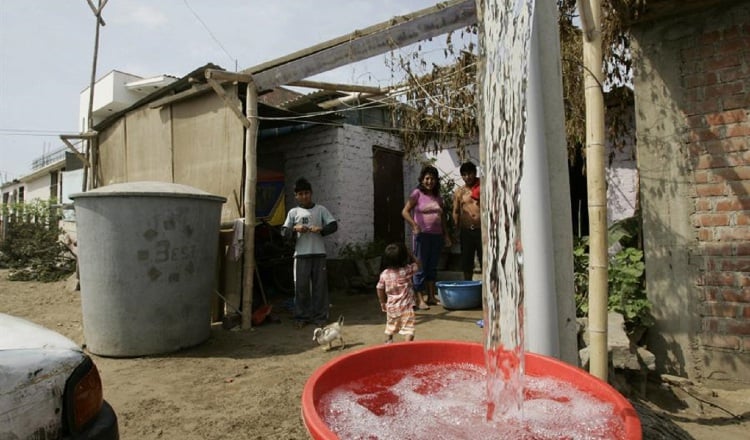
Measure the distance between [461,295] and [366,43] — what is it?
295cm

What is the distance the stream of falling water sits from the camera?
1322 mm

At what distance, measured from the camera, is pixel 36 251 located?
10.0 meters

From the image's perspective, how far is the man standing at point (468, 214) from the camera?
207 inches

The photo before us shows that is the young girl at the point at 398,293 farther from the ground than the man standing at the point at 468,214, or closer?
closer

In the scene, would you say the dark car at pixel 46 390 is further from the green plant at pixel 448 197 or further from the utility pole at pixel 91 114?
the utility pole at pixel 91 114

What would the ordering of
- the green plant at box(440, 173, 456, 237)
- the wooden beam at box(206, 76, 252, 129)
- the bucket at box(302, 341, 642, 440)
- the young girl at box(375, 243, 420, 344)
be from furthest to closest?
the green plant at box(440, 173, 456, 237), the wooden beam at box(206, 76, 252, 129), the young girl at box(375, 243, 420, 344), the bucket at box(302, 341, 642, 440)

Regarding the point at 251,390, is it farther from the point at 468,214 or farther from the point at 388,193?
the point at 388,193

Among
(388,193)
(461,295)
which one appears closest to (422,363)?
(461,295)

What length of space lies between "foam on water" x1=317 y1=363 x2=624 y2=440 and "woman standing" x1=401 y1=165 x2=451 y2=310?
3892 mm

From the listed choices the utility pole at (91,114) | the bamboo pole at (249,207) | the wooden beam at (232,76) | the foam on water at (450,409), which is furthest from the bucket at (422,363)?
the utility pole at (91,114)

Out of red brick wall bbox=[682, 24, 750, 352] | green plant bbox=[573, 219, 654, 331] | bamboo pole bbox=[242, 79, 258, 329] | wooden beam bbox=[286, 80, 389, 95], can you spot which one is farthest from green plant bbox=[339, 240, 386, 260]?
red brick wall bbox=[682, 24, 750, 352]

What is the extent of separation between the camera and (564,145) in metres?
1.91

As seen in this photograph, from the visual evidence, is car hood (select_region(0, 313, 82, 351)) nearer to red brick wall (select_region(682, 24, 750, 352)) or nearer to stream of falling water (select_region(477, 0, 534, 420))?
stream of falling water (select_region(477, 0, 534, 420))

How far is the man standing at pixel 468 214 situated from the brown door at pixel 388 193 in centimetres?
272
